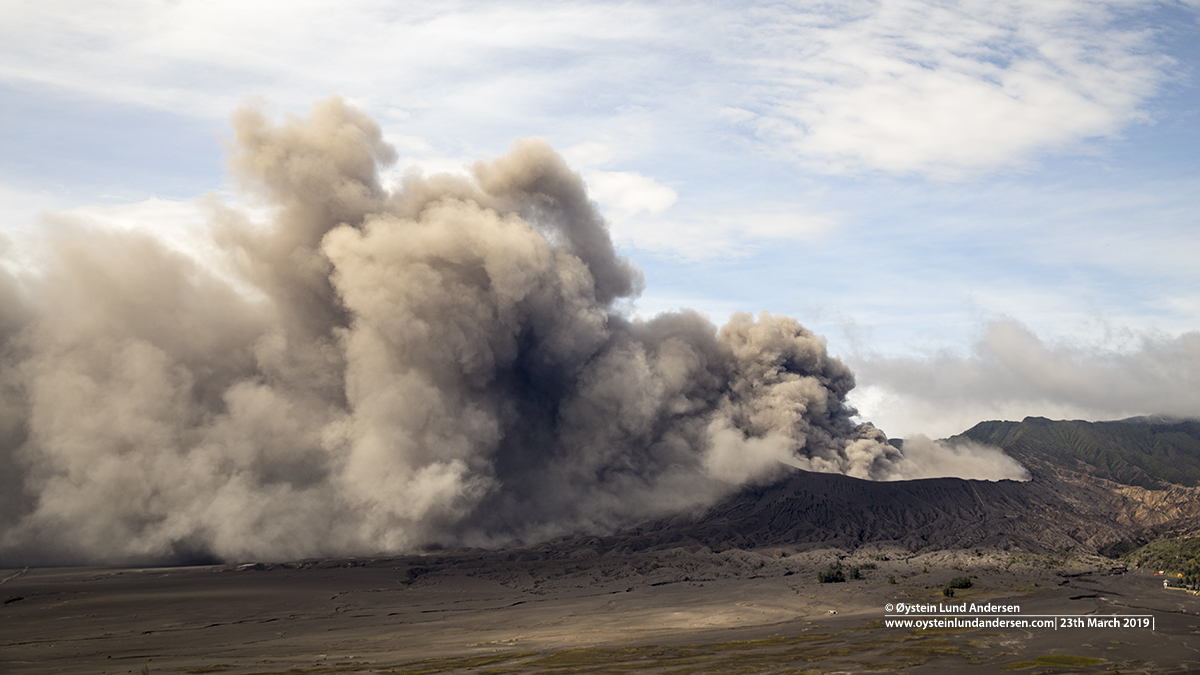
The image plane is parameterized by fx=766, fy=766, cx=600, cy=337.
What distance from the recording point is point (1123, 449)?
178 m

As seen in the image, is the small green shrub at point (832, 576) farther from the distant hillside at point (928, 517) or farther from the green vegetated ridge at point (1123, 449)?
the green vegetated ridge at point (1123, 449)

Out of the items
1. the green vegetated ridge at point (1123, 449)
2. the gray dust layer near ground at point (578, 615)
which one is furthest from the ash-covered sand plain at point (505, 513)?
the green vegetated ridge at point (1123, 449)

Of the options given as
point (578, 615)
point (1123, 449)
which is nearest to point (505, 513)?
point (578, 615)

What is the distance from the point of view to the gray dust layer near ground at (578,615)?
1382 inches

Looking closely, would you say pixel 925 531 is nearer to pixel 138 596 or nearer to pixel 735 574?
pixel 735 574

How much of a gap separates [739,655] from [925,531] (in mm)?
52181

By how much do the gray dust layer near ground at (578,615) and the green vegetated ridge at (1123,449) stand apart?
92501mm

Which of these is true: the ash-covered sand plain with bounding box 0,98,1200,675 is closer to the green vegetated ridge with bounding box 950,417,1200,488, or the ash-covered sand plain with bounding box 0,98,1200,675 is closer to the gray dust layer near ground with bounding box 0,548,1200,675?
the gray dust layer near ground with bounding box 0,548,1200,675

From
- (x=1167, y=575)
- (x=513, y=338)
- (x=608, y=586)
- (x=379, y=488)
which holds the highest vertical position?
(x=513, y=338)

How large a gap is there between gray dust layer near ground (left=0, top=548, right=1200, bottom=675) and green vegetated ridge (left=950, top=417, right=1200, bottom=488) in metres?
92.5

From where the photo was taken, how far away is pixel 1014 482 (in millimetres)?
93562

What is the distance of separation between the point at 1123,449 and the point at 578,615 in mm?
177166

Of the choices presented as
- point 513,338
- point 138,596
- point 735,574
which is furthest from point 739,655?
point 513,338

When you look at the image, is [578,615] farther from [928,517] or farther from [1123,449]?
[1123,449]
